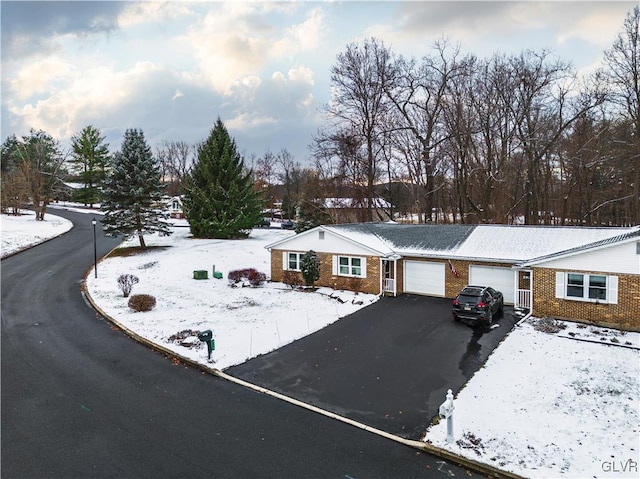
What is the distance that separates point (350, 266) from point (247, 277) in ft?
21.9

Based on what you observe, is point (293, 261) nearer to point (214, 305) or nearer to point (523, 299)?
point (214, 305)

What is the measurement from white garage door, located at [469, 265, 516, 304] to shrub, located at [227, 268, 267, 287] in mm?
12060

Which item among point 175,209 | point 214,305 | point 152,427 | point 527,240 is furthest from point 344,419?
point 175,209

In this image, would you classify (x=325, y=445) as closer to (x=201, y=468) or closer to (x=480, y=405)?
(x=201, y=468)

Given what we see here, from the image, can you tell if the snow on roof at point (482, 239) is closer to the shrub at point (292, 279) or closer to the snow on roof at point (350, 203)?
the shrub at point (292, 279)

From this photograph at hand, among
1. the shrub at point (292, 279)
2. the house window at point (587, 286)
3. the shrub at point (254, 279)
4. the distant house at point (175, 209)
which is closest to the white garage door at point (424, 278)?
the house window at point (587, 286)

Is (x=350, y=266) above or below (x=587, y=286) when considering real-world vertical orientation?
above

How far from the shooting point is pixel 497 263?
20.1 m

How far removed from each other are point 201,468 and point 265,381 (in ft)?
13.9

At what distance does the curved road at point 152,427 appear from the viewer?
789 centimetres

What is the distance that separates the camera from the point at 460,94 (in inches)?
1420

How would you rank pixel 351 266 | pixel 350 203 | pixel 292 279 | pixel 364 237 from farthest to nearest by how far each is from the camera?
1. pixel 350 203
2. pixel 292 279
3. pixel 364 237
4. pixel 351 266

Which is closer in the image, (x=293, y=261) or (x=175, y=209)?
(x=293, y=261)

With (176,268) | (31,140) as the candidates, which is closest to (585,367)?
(176,268)
